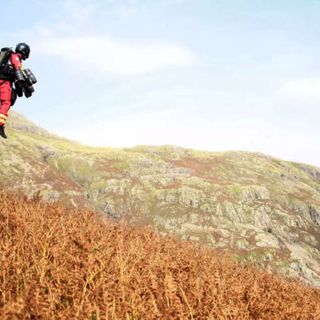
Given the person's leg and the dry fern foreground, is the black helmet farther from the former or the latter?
the dry fern foreground

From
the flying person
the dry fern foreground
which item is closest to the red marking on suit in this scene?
the flying person

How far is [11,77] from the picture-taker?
37.3ft

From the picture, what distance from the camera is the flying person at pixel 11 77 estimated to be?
36.8 feet

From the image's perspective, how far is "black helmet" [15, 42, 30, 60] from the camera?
11.5 meters

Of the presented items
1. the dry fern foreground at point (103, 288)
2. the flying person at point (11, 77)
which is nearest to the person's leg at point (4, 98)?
the flying person at point (11, 77)

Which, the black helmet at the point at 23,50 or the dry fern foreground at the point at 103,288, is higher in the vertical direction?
the black helmet at the point at 23,50

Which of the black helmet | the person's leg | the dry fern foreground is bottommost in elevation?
the dry fern foreground

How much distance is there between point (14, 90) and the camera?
11656 mm

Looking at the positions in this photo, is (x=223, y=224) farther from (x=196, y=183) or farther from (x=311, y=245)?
(x=311, y=245)

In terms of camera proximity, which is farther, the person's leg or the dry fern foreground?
the person's leg

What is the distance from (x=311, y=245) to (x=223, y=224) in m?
40.2

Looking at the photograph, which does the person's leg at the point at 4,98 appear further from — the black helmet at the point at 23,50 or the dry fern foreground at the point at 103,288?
the dry fern foreground at the point at 103,288

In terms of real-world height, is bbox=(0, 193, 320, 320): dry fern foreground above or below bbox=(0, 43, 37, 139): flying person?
below

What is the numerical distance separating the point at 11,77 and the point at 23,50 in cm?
77
